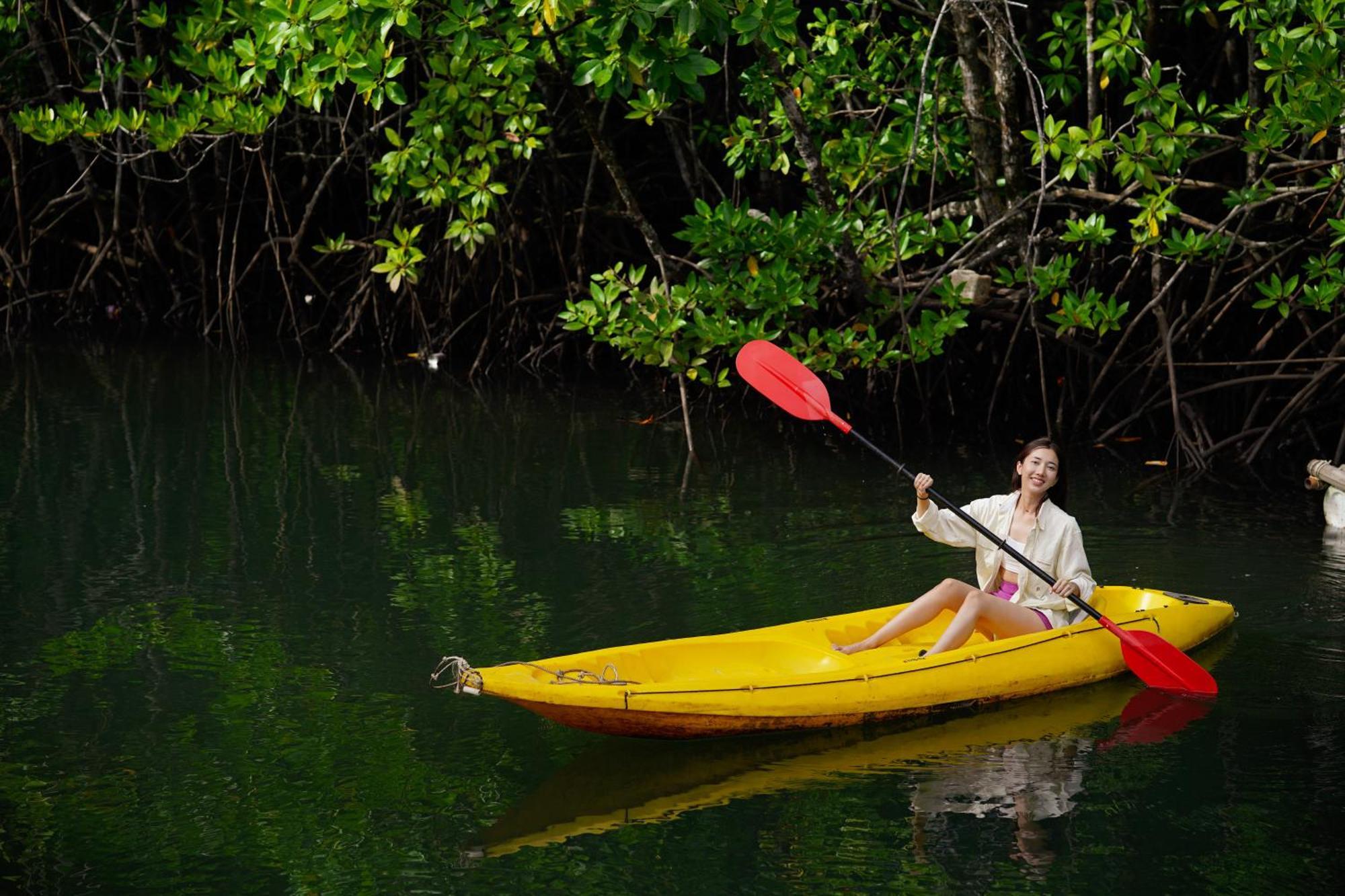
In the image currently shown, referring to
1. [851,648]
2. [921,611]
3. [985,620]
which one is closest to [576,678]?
[851,648]

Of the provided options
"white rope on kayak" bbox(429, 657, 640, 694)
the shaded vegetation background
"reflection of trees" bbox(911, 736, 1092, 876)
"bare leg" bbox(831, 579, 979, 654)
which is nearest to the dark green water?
"reflection of trees" bbox(911, 736, 1092, 876)

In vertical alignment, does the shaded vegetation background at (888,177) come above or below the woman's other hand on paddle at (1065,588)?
above

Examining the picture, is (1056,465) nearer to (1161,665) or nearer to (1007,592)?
(1007,592)

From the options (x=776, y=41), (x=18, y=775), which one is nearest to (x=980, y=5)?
(x=776, y=41)

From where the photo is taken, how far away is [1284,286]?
700 cm

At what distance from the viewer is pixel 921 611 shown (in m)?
4.81

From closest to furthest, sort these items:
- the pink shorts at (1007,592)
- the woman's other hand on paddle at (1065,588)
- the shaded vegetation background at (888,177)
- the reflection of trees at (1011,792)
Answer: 1. the reflection of trees at (1011,792)
2. the woman's other hand on paddle at (1065,588)
3. the pink shorts at (1007,592)
4. the shaded vegetation background at (888,177)

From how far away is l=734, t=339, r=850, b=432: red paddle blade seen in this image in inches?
217

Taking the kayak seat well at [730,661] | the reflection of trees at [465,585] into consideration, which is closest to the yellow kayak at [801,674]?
Answer: the kayak seat well at [730,661]

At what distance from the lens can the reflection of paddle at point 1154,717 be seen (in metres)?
4.43

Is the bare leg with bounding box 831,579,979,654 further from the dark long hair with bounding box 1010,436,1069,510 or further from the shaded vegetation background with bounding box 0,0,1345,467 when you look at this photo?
the shaded vegetation background with bounding box 0,0,1345,467

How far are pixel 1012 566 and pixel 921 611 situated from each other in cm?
36

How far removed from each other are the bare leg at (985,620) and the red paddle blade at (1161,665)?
22 cm

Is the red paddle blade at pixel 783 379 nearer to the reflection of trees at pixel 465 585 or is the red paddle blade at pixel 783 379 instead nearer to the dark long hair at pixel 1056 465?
the dark long hair at pixel 1056 465
